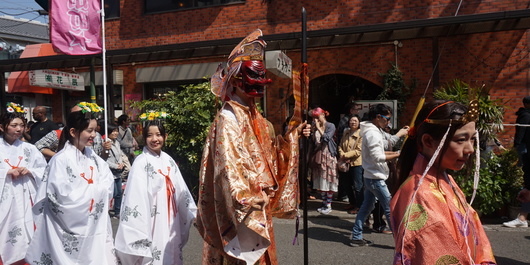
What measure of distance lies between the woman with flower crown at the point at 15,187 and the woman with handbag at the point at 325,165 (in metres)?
4.61

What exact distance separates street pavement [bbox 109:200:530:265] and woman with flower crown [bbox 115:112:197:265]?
1609mm

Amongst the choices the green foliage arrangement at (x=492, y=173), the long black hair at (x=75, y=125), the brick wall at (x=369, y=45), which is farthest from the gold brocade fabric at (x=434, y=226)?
the brick wall at (x=369, y=45)

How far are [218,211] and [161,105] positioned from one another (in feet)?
21.9

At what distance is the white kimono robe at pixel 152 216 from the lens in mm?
3686

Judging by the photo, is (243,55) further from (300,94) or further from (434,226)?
(434,226)

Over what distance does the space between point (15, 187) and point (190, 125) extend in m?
3.87

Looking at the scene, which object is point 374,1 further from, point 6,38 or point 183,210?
point 6,38

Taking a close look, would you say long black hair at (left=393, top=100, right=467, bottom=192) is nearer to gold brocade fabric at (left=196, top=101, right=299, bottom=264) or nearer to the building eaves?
gold brocade fabric at (left=196, top=101, right=299, bottom=264)

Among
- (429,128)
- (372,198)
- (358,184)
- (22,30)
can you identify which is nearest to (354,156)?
(358,184)

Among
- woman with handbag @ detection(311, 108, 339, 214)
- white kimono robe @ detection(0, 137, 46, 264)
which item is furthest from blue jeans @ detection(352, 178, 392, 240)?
white kimono robe @ detection(0, 137, 46, 264)

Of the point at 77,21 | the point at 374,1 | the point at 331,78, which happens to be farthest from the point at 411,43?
the point at 77,21

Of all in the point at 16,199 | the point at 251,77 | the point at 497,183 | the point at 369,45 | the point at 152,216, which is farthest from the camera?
the point at 369,45

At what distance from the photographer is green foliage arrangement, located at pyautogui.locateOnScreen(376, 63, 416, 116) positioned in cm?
969

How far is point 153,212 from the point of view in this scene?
3.83 metres
